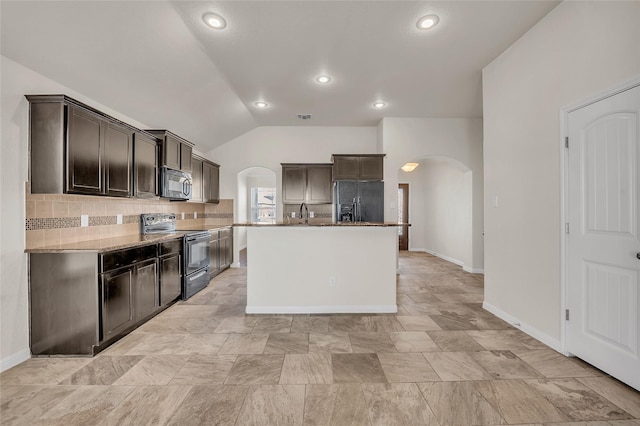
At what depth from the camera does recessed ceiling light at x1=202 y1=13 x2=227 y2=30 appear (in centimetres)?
261

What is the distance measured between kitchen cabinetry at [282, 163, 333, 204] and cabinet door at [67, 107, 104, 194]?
351cm

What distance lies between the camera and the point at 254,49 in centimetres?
319

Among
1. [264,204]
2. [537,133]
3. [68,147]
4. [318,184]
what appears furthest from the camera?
[264,204]

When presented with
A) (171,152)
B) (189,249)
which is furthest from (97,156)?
(189,249)

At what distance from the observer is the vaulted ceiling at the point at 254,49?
2.39 m

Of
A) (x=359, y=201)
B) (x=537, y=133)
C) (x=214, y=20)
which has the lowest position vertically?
(x=359, y=201)

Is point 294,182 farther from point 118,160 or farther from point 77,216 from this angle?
point 77,216

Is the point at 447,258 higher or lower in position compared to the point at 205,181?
lower

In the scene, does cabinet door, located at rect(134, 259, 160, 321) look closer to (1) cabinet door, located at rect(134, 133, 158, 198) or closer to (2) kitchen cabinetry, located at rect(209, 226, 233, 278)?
(1) cabinet door, located at rect(134, 133, 158, 198)

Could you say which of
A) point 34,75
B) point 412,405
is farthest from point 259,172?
point 412,405

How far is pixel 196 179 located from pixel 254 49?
278 cm

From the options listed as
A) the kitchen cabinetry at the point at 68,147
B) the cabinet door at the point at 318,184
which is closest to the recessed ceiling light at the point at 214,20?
the kitchen cabinetry at the point at 68,147

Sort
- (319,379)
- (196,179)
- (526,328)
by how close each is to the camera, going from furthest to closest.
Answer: (196,179), (526,328), (319,379)

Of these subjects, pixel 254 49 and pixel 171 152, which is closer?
pixel 254 49
